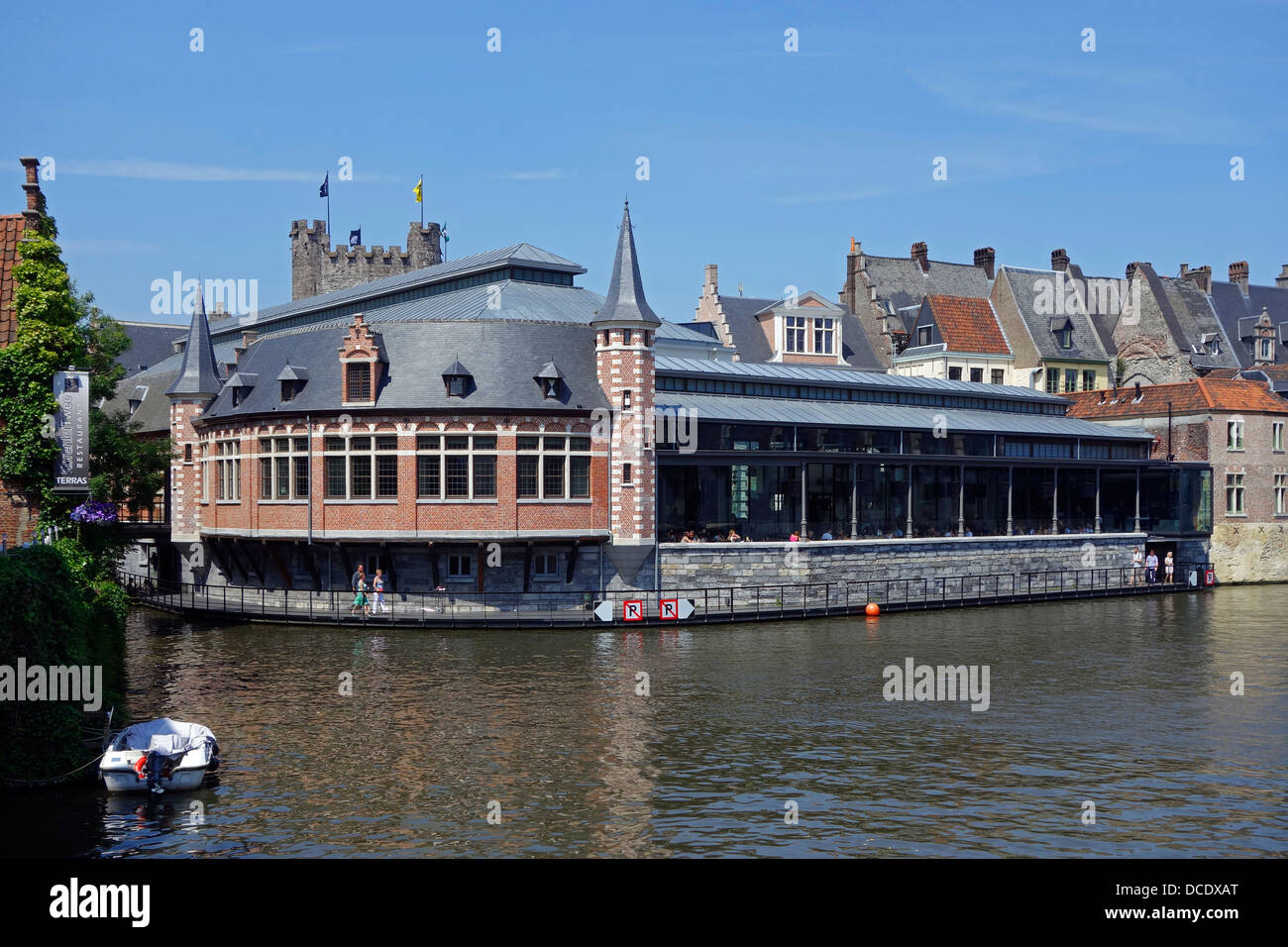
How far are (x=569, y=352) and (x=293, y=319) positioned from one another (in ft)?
83.0

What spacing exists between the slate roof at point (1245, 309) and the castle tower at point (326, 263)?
55291 mm

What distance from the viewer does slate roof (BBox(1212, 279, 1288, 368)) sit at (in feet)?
264

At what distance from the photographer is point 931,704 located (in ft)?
92.0

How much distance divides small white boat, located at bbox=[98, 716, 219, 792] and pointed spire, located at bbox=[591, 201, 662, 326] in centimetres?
2678

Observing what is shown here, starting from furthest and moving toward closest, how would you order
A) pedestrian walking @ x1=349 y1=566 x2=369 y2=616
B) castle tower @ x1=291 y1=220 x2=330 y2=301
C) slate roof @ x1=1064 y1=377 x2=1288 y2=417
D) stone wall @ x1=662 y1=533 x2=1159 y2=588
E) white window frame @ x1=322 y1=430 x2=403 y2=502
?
1. castle tower @ x1=291 y1=220 x2=330 y2=301
2. slate roof @ x1=1064 y1=377 x2=1288 y2=417
3. stone wall @ x1=662 y1=533 x2=1159 y2=588
4. white window frame @ x1=322 y1=430 x2=403 y2=502
5. pedestrian walking @ x1=349 y1=566 x2=369 y2=616

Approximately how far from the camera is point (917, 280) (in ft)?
267

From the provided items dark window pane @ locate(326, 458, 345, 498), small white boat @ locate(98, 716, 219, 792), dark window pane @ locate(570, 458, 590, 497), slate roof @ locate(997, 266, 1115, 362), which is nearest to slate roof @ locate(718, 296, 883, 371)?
slate roof @ locate(997, 266, 1115, 362)

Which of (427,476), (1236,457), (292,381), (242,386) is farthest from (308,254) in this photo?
(1236,457)

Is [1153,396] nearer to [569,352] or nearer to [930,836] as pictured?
[569,352]

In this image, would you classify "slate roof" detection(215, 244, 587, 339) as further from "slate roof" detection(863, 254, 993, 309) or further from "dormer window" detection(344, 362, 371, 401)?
"slate roof" detection(863, 254, 993, 309)

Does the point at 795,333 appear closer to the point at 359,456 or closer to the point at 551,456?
the point at 551,456

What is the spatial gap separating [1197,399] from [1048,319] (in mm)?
16267

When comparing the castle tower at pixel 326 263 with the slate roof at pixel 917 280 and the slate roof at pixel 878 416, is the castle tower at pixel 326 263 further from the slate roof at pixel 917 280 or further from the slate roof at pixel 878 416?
the slate roof at pixel 878 416
